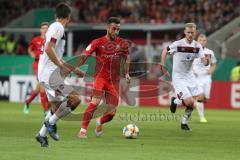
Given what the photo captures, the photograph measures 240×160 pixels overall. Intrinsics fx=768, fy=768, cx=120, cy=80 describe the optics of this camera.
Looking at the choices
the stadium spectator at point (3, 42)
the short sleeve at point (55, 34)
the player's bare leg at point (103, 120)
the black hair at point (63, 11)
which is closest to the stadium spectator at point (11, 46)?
the stadium spectator at point (3, 42)

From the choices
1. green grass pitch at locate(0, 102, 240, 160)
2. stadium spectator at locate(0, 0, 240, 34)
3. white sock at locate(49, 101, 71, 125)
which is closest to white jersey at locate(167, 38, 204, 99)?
green grass pitch at locate(0, 102, 240, 160)

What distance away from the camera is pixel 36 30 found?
3653cm

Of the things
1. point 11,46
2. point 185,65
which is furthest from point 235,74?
point 11,46

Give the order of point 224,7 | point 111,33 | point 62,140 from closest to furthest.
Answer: point 62,140, point 111,33, point 224,7

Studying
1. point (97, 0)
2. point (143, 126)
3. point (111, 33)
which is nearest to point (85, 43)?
point (97, 0)

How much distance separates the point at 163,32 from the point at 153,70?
263 inches

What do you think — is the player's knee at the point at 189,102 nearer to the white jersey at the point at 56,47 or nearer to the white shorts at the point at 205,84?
the white shorts at the point at 205,84

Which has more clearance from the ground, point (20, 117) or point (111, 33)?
point (111, 33)

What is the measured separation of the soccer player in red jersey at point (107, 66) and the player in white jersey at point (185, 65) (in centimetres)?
217

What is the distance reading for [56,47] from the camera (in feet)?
43.3

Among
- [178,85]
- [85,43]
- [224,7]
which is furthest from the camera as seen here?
[85,43]

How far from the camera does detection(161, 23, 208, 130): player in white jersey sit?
1781 centimetres

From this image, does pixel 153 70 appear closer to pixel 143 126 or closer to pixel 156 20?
pixel 156 20

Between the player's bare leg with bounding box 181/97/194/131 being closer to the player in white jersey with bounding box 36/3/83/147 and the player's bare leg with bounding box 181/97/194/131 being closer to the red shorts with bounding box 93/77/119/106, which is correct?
the red shorts with bounding box 93/77/119/106
